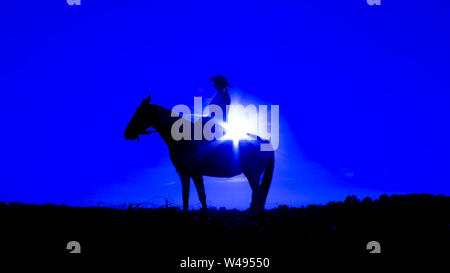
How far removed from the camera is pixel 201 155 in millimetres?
10750

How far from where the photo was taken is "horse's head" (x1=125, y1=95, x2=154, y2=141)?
10863 mm

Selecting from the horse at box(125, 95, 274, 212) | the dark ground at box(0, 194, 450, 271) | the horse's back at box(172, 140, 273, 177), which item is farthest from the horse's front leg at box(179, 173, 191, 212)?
the dark ground at box(0, 194, 450, 271)

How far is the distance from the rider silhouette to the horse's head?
2019 millimetres

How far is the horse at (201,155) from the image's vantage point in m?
10.7

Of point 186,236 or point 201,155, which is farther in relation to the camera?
point 201,155

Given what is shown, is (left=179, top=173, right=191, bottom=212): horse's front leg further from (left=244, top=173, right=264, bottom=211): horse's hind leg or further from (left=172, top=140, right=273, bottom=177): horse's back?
(left=244, top=173, right=264, bottom=211): horse's hind leg

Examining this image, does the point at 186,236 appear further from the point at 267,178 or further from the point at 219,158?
the point at 267,178

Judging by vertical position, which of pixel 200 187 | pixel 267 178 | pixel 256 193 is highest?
pixel 267 178

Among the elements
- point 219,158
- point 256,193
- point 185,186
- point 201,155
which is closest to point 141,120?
point 201,155

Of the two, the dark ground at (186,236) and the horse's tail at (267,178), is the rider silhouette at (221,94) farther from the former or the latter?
the dark ground at (186,236)

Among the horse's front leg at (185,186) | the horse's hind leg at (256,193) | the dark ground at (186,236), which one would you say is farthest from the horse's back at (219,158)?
the dark ground at (186,236)

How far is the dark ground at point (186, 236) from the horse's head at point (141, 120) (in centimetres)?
618

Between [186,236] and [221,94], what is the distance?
8.56 metres
